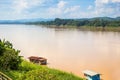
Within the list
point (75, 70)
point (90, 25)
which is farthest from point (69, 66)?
point (90, 25)

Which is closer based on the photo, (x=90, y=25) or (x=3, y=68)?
(x=3, y=68)

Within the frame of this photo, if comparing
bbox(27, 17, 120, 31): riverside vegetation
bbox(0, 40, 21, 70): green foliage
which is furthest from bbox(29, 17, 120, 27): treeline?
bbox(0, 40, 21, 70): green foliage

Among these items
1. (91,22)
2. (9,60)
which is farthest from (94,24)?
(9,60)

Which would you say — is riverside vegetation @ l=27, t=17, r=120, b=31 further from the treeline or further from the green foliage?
the green foliage

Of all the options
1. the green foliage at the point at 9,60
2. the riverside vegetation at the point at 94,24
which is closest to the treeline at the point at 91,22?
the riverside vegetation at the point at 94,24

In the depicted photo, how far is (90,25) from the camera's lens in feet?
251

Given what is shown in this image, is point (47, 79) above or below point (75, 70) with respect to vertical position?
above

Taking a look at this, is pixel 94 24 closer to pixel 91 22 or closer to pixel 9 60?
pixel 91 22

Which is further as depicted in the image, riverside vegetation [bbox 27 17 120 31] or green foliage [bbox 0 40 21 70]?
riverside vegetation [bbox 27 17 120 31]

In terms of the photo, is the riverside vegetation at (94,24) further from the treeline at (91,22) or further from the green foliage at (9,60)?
the green foliage at (9,60)

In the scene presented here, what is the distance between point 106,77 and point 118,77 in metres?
0.76

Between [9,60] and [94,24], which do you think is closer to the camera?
[9,60]

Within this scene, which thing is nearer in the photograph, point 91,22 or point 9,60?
point 9,60

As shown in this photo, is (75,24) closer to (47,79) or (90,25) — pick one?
(90,25)
